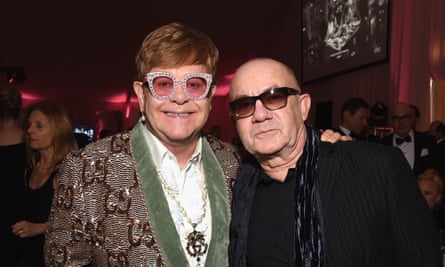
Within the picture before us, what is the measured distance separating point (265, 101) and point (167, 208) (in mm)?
570

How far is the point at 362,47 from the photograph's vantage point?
890 centimetres

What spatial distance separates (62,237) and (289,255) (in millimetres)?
899

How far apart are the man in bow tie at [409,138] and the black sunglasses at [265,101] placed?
3383 mm

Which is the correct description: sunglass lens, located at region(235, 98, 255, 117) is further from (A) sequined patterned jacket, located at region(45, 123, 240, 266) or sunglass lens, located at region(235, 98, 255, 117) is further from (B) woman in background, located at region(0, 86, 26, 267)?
(B) woman in background, located at region(0, 86, 26, 267)

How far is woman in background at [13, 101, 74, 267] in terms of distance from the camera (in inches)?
117

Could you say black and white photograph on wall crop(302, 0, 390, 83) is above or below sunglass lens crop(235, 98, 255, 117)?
above

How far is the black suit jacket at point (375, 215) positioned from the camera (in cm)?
156

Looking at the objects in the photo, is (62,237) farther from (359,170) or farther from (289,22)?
(289,22)

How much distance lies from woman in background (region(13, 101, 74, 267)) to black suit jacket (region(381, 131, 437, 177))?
331 centimetres

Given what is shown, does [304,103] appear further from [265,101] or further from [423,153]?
[423,153]

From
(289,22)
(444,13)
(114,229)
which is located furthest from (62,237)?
(289,22)

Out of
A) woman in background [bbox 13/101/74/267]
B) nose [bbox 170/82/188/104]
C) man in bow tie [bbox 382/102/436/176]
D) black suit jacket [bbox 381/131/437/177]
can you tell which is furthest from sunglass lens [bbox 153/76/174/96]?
man in bow tie [bbox 382/102/436/176]

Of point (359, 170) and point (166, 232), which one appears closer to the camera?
point (359, 170)

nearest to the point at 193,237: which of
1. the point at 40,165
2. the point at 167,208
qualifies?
the point at 167,208
